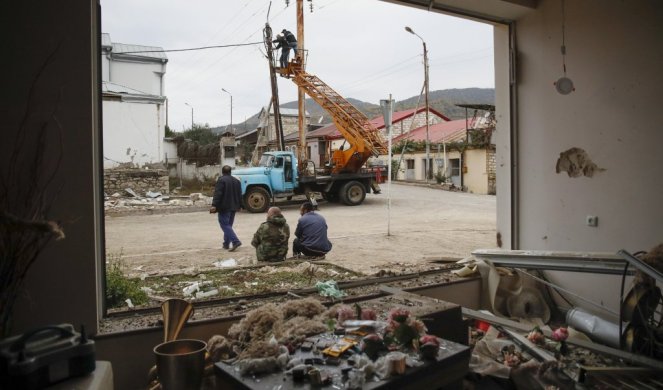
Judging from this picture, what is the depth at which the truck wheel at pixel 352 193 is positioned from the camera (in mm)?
15680

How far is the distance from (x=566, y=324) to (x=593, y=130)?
1.72 m

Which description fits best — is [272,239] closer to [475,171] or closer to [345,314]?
[345,314]

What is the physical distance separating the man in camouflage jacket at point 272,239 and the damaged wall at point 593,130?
3.14 m

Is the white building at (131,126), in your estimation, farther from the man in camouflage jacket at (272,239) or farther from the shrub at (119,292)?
the shrub at (119,292)

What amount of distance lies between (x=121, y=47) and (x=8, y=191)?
88.8 ft

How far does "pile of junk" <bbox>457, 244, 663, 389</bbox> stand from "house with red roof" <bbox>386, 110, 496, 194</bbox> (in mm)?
13930

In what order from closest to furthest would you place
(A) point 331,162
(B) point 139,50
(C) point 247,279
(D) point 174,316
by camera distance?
(D) point 174,316, (C) point 247,279, (A) point 331,162, (B) point 139,50

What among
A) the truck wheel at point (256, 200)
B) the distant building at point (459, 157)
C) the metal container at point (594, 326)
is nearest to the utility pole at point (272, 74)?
the truck wheel at point (256, 200)

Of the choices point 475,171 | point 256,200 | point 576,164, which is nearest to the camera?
point 576,164

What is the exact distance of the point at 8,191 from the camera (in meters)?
2.46

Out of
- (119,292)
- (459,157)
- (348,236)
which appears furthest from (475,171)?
(119,292)

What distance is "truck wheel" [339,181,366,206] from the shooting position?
617 inches

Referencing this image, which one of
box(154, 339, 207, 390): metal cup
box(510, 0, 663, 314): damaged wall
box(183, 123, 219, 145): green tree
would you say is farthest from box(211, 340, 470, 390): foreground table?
box(183, 123, 219, 145): green tree

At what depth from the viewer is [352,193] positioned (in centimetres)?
1586
